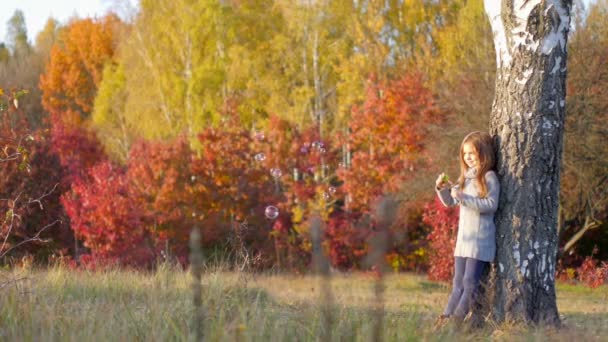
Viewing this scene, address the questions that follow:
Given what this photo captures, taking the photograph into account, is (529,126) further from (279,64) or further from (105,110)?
(105,110)

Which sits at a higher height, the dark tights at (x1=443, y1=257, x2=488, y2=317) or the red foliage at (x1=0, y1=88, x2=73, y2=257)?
the red foliage at (x1=0, y1=88, x2=73, y2=257)

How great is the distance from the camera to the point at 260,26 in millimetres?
27141

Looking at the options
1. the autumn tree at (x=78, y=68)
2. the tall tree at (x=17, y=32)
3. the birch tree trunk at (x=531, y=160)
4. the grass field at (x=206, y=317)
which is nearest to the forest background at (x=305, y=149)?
the grass field at (x=206, y=317)

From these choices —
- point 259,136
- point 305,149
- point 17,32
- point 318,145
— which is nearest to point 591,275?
point 318,145

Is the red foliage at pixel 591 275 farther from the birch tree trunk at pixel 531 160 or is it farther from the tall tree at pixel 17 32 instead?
the tall tree at pixel 17 32

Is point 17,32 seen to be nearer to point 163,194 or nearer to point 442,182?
point 163,194

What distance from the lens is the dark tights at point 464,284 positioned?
5.37m

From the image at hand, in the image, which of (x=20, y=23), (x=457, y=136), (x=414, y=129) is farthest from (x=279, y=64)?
(x=20, y=23)

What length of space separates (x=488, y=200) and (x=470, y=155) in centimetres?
36

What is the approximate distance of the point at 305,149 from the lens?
738 inches

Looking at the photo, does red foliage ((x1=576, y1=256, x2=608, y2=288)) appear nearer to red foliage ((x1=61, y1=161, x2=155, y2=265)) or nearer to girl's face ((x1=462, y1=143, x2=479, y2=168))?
red foliage ((x1=61, y1=161, x2=155, y2=265))

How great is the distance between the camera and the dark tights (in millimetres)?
5371

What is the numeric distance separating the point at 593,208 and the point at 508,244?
12.0 metres

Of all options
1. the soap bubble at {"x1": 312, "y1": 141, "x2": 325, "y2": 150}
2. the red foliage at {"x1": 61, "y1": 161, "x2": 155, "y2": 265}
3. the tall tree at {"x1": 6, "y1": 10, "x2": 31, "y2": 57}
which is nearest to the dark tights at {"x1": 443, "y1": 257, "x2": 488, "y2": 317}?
the red foliage at {"x1": 61, "y1": 161, "x2": 155, "y2": 265}
